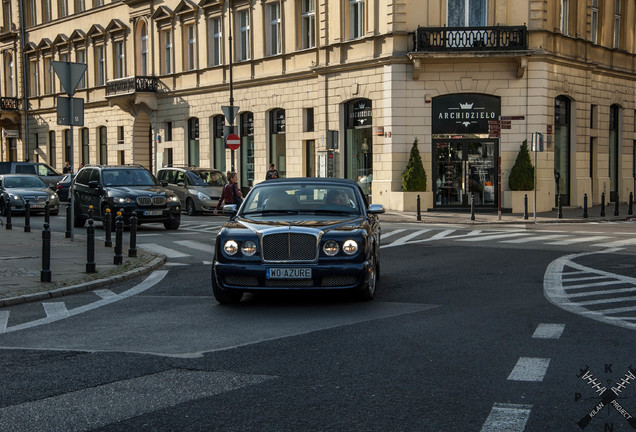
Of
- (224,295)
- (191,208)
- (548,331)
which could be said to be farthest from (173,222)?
(548,331)

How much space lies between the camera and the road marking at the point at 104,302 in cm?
924

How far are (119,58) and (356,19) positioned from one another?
2034 centimetres

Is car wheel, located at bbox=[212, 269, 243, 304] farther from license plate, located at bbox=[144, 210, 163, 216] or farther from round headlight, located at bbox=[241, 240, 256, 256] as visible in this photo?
license plate, located at bbox=[144, 210, 163, 216]

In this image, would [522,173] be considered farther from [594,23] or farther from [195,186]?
[195,186]

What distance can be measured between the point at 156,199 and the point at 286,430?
1827 centimetres

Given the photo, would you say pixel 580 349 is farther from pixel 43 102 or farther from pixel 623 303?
pixel 43 102

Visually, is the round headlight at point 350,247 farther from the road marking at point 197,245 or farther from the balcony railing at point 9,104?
the balcony railing at point 9,104

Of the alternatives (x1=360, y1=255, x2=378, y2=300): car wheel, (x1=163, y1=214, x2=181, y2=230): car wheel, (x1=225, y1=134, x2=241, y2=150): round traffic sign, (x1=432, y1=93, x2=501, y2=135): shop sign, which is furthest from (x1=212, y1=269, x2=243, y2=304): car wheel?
(x1=225, y1=134, x2=241, y2=150): round traffic sign

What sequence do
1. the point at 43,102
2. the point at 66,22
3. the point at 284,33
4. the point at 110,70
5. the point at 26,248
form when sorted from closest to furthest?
the point at 26,248
the point at 284,33
the point at 110,70
the point at 66,22
the point at 43,102

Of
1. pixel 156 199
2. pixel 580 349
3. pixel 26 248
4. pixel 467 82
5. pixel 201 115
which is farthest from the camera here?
pixel 201 115

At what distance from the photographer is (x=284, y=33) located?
37.1 m

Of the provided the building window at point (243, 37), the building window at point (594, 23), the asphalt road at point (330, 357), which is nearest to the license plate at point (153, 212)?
the asphalt road at point (330, 357)

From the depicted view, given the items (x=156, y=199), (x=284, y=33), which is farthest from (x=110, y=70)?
(x=156, y=199)

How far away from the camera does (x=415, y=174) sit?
100 feet
